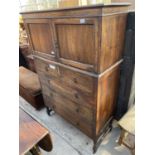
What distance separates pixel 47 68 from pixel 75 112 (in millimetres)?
622

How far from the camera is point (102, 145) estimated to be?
1.78 m

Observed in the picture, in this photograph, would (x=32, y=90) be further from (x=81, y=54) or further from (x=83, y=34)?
(x=83, y=34)

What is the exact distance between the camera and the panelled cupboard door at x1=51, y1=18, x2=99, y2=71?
1.05 m

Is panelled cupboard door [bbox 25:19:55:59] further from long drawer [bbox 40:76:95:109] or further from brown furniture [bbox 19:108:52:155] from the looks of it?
brown furniture [bbox 19:108:52:155]

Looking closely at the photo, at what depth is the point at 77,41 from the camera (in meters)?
1.18

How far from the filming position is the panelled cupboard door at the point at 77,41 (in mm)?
1050

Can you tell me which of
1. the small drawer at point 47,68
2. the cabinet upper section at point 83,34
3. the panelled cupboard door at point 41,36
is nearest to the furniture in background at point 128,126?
the cabinet upper section at point 83,34

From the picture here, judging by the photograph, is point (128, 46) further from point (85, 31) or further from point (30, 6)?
point (30, 6)

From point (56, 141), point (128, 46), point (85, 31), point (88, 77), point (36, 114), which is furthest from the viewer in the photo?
point (36, 114)

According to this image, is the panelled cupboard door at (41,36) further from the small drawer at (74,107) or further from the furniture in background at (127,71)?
the furniture in background at (127,71)

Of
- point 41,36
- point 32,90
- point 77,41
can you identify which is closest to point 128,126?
point 77,41
